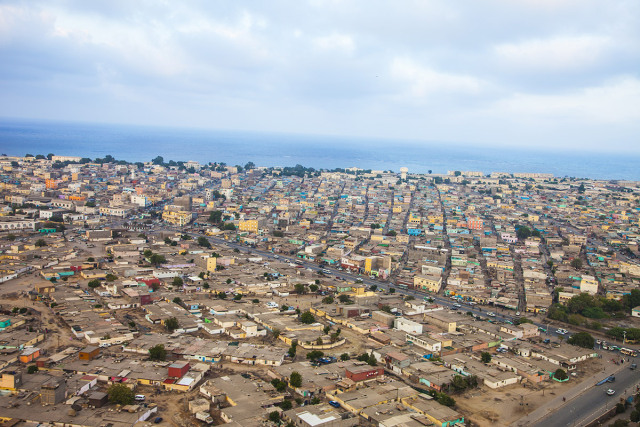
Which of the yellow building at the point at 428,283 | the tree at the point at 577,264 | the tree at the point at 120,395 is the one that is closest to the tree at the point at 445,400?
the tree at the point at 120,395

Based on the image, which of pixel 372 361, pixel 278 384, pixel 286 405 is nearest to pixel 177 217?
pixel 372 361

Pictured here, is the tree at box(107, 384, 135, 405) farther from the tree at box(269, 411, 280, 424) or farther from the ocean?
the ocean

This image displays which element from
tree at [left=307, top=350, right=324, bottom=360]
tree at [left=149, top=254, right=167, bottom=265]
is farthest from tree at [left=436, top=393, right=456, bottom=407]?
tree at [left=149, top=254, right=167, bottom=265]

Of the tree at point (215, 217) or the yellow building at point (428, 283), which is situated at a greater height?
the tree at point (215, 217)

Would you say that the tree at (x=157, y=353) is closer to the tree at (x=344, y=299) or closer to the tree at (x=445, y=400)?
the tree at (x=445, y=400)

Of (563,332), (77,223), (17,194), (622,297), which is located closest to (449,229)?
(622,297)

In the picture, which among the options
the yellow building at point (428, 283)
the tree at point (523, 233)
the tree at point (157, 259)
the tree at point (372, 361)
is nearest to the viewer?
the tree at point (372, 361)
